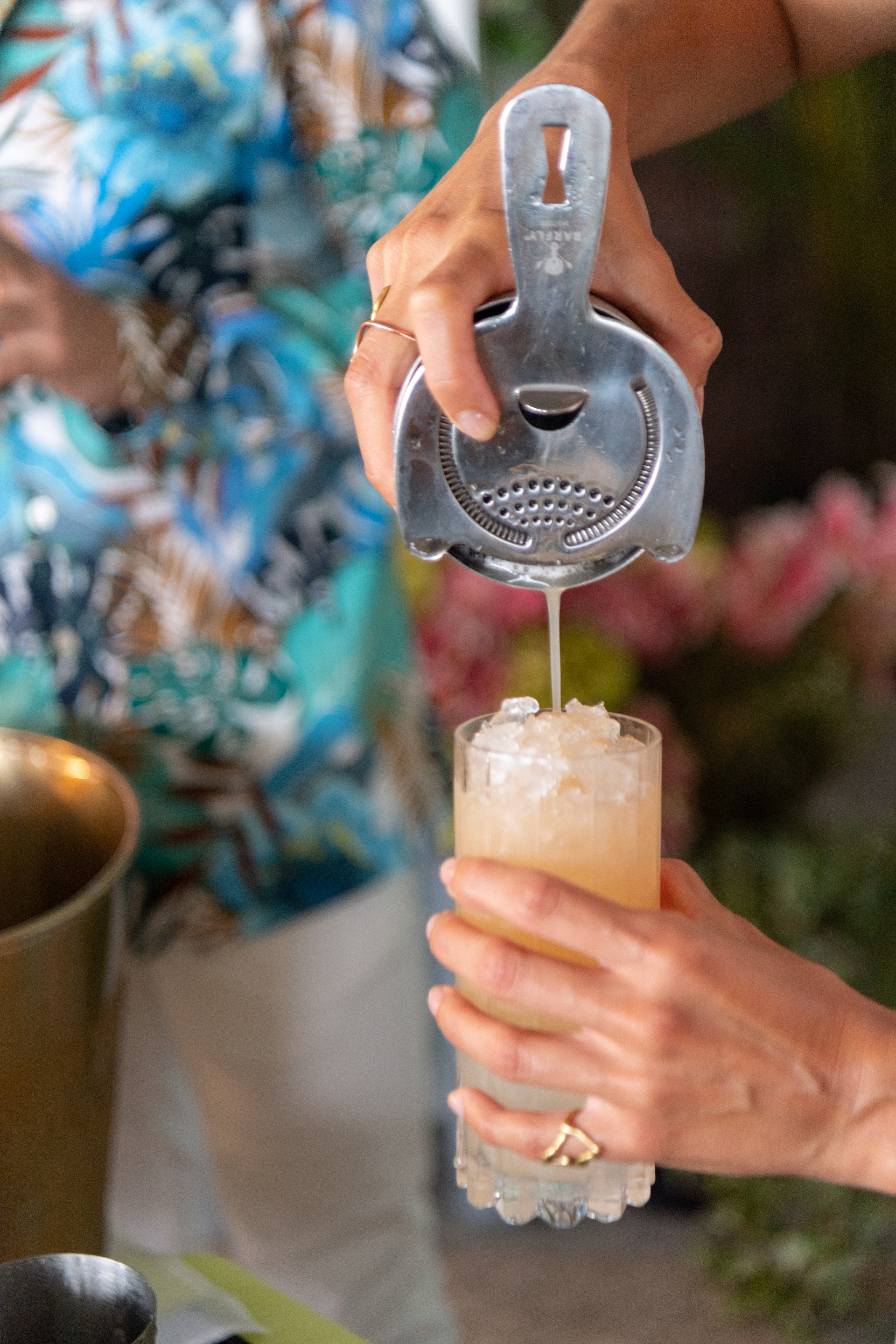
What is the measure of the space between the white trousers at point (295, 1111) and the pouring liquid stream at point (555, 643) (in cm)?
70

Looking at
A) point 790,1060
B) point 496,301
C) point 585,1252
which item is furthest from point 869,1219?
point 496,301

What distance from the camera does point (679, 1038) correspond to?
60 centimetres

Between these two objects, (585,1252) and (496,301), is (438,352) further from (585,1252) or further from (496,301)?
(585,1252)

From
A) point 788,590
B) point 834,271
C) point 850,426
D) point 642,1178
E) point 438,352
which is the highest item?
point 438,352

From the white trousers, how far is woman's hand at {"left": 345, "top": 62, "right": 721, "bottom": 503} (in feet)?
2.57

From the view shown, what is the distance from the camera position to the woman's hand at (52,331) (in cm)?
113

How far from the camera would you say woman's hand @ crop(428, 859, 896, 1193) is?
1.95 ft

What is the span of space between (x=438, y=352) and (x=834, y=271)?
2361 millimetres

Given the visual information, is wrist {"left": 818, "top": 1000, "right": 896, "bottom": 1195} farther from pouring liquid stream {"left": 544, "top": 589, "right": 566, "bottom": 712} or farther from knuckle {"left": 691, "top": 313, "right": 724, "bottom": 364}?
knuckle {"left": 691, "top": 313, "right": 724, "bottom": 364}

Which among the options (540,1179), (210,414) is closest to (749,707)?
(210,414)

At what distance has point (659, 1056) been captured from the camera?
1.96 ft

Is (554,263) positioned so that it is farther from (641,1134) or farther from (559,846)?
(641,1134)

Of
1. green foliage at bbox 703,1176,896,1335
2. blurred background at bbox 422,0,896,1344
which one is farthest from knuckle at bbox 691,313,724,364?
green foliage at bbox 703,1176,896,1335

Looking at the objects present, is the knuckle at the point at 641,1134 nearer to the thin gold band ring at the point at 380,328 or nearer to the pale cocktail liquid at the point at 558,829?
the pale cocktail liquid at the point at 558,829
